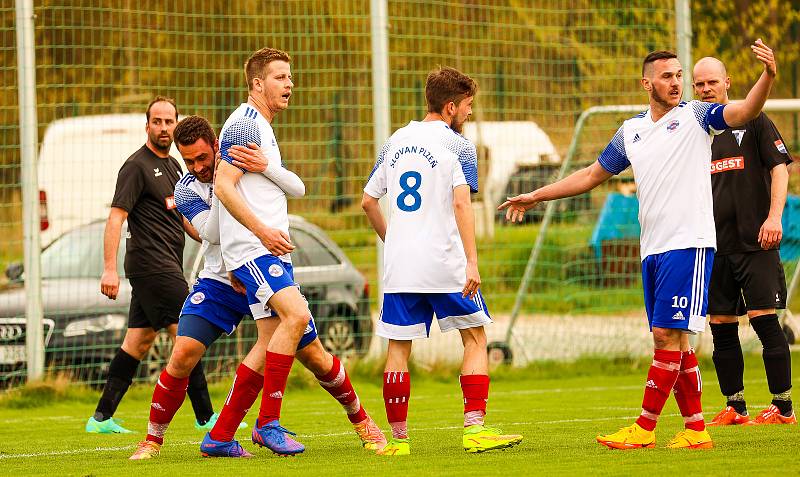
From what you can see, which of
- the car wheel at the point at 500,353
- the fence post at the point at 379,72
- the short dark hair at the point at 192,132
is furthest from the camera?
the car wheel at the point at 500,353

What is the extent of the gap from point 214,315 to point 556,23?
8.02 m

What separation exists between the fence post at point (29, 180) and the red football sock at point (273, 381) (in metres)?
5.08

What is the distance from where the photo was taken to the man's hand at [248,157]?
699 cm

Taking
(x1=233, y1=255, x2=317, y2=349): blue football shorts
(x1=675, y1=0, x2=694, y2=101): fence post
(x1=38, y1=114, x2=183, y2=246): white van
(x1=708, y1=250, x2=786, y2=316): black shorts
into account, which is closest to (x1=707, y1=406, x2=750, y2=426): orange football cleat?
(x1=708, y1=250, x2=786, y2=316): black shorts

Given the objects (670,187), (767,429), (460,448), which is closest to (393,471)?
(460,448)

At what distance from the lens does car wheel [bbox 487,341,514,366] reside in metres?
13.5

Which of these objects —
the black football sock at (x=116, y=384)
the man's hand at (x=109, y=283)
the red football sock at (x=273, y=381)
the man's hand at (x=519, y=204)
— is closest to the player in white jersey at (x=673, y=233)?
the man's hand at (x=519, y=204)

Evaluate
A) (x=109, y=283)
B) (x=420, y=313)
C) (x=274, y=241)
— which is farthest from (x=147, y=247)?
(x=420, y=313)

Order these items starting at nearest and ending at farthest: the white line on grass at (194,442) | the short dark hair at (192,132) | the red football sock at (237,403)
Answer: the red football sock at (237,403) < the short dark hair at (192,132) < the white line on grass at (194,442)

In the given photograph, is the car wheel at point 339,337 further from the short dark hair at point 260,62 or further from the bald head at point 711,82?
the short dark hair at point 260,62

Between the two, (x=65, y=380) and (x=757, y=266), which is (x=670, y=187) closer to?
(x=757, y=266)

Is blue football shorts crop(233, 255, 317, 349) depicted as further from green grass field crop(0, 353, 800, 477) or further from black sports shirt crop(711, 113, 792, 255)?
black sports shirt crop(711, 113, 792, 255)

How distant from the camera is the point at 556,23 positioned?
47.7ft

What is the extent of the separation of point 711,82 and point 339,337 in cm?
564
